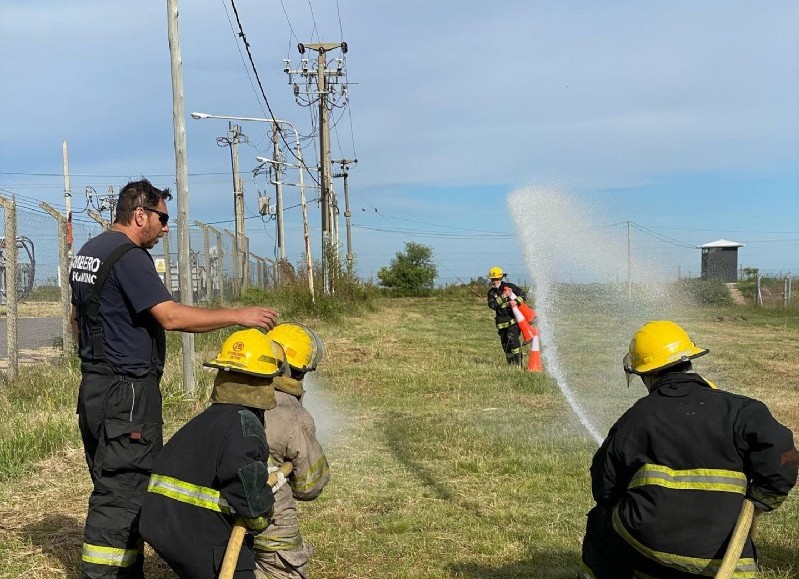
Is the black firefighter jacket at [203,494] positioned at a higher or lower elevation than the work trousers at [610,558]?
higher

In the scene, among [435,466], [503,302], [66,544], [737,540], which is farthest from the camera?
[503,302]

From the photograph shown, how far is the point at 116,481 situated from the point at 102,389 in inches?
16.6

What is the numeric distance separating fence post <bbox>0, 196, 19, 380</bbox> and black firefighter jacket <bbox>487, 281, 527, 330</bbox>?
8.08m

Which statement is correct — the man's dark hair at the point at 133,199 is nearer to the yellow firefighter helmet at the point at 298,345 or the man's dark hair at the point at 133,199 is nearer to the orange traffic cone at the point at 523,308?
the yellow firefighter helmet at the point at 298,345

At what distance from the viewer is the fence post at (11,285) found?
363 inches

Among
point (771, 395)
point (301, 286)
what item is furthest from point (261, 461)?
point (301, 286)

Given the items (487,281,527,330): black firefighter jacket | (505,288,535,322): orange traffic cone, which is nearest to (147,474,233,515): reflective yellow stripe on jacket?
(505,288,535,322): orange traffic cone

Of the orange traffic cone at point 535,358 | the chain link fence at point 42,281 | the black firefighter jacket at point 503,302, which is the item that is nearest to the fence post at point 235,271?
the chain link fence at point 42,281

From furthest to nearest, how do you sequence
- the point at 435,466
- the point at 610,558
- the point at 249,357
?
1. the point at 435,466
2. the point at 610,558
3. the point at 249,357

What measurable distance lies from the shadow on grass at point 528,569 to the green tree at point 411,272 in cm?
5147

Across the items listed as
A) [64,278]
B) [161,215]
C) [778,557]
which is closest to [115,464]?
[161,215]

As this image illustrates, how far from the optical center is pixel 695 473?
3383 mm

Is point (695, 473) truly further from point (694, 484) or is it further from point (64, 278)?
point (64, 278)

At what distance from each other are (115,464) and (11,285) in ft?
18.9
